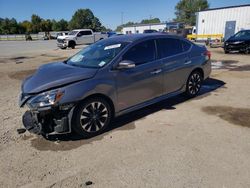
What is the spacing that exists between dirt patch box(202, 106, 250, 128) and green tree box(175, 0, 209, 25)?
99.9 meters

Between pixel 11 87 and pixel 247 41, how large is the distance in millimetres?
13776

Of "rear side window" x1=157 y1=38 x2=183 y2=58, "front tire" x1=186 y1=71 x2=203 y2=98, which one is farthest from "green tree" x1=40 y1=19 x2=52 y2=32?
"rear side window" x1=157 y1=38 x2=183 y2=58

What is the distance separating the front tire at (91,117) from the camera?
13.1ft

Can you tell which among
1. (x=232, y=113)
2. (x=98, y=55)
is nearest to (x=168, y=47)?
(x=98, y=55)

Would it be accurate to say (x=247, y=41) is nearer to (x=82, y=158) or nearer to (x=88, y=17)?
(x=82, y=158)

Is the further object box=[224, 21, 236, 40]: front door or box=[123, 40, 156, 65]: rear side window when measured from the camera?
box=[224, 21, 236, 40]: front door

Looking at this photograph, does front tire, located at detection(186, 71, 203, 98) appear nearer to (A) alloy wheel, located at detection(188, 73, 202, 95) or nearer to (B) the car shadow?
(A) alloy wheel, located at detection(188, 73, 202, 95)

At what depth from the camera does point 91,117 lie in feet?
13.7

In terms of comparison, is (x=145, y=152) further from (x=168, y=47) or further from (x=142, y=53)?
(x=168, y=47)

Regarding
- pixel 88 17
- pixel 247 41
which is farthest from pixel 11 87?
pixel 88 17

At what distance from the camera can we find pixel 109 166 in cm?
337

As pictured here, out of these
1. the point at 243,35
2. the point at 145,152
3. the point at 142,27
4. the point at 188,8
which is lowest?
the point at 145,152

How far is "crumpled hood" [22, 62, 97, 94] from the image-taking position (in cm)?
394

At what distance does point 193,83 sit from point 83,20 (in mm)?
117049
